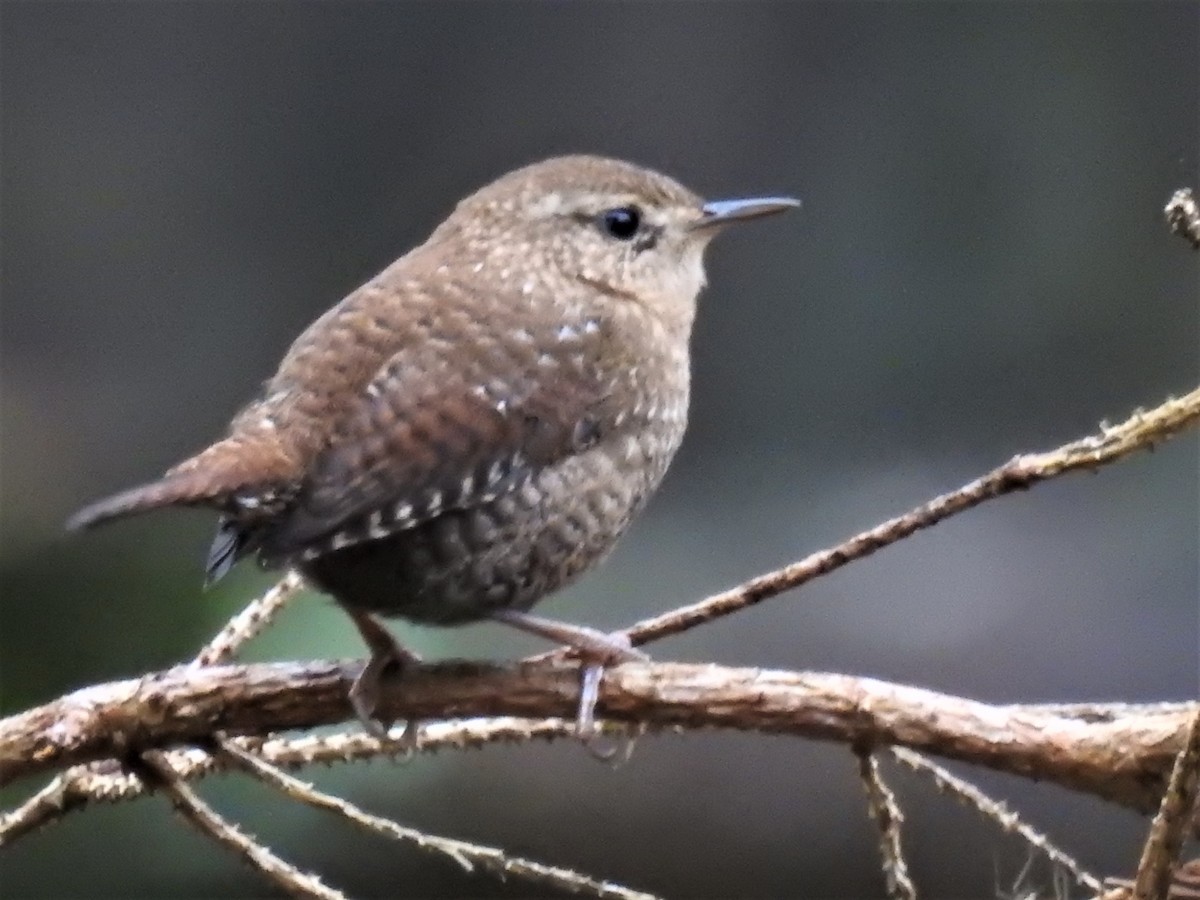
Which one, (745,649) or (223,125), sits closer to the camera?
(223,125)

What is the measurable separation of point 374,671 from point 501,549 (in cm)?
16

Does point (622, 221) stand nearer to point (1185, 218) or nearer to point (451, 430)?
point (451, 430)

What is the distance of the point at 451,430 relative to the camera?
1371mm

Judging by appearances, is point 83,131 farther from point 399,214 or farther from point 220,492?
point 220,492

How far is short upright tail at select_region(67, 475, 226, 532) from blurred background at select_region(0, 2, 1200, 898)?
1.35m

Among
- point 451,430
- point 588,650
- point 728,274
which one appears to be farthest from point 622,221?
point 728,274

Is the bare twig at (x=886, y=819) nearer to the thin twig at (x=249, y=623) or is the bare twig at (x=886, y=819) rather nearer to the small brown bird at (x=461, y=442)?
the small brown bird at (x=461, y=442)

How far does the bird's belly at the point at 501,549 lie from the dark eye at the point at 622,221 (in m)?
0.30

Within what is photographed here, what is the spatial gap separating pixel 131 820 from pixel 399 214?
45.7 inches

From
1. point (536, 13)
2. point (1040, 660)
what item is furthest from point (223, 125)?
point (1040, 660)

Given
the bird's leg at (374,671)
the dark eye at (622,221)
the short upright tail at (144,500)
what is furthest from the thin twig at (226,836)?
the dark eye at (622,221)

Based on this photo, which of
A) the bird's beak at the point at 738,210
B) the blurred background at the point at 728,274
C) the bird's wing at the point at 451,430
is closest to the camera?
the bird's wing at the point at 451,430

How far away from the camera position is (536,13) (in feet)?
9.02

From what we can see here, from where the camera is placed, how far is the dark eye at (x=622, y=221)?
1.72m
